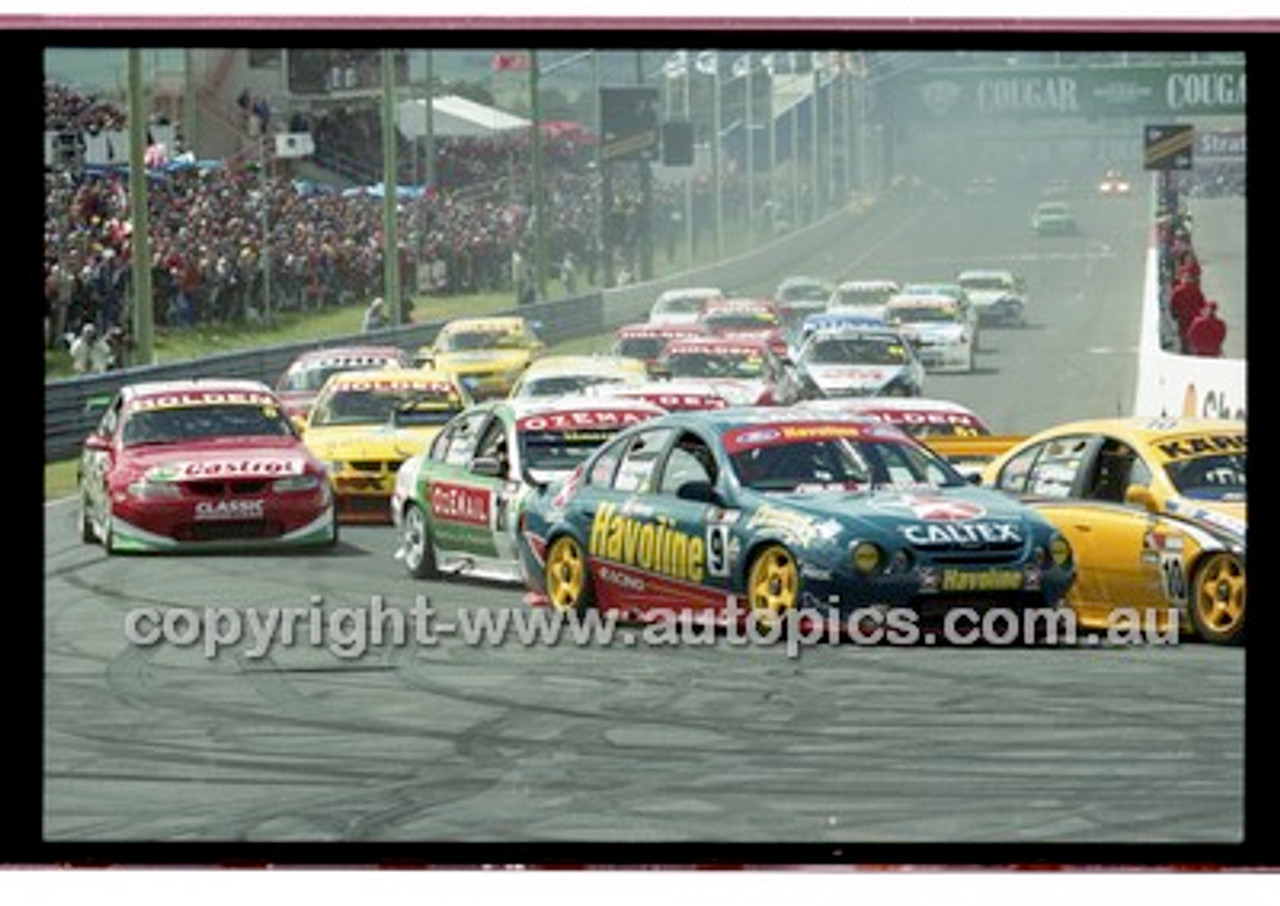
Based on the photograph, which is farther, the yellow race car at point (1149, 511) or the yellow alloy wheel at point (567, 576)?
the yellow alloy wheel at point (567, 576)

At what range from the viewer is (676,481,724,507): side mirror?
43.5 feet

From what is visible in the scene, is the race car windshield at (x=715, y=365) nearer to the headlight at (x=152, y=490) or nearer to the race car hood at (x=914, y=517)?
the race car hood at (x=914, y=517)

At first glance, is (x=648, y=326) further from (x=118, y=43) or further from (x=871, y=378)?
(x=118, y=43)

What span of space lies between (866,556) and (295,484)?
6.61ft

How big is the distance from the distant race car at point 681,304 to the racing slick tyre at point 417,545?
1082 mm

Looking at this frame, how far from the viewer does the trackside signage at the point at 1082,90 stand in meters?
11.9

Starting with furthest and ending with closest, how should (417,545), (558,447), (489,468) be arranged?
(489,468), (558,447), (417,545)

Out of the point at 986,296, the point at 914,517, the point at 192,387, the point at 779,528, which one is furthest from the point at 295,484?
the point at 986,296

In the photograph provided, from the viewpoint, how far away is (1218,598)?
12.3m

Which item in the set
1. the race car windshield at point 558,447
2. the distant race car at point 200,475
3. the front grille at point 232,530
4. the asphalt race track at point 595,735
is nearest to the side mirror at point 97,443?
the distant race car at point 200,475

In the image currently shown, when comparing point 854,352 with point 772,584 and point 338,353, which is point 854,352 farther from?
point 338,353

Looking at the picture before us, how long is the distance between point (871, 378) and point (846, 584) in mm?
1319

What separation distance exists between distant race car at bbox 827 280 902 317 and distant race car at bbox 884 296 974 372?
0.07m

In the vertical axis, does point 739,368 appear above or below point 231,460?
above
